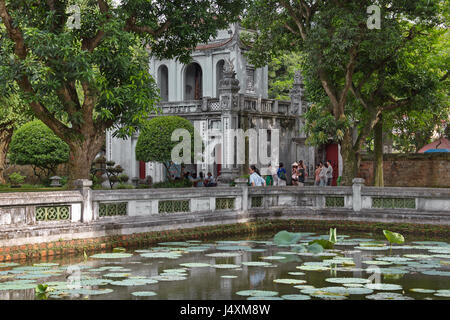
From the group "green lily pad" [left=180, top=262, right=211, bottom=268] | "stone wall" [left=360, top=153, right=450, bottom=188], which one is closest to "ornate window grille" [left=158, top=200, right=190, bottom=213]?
"green lily pad" [left=180, top=262, right=211, bottom=268]

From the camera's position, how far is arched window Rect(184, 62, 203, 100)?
36.0m

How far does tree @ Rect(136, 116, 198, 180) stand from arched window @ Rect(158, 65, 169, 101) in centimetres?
1192

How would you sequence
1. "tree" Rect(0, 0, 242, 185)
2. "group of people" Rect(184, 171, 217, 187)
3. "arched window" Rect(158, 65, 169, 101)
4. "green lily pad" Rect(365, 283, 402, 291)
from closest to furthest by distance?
"green lily pad" Rect(365, 283, 402, 291) < "tree" Rect(0, 0, 242, 185) < "group of people" Rect(184, 171, 217, 187) < "arched window" Rect(158, 65, 169, 101)

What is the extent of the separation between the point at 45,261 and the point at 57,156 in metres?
13.9

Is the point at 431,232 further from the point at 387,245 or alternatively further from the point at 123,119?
the point at 123,119

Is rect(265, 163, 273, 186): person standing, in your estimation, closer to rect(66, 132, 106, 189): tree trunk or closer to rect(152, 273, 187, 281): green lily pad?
rect(66, 132, 106, 189): tree trunk

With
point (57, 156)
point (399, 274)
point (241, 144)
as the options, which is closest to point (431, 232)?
point (399, 274)

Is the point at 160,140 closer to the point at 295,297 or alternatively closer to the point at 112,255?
the point at 112,255

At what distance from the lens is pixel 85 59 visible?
1280cm

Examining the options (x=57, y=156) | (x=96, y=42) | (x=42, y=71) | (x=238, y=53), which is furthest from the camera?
(x=238, y=53)

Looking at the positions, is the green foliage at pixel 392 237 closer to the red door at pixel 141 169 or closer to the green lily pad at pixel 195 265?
the green lily pad at pixel 195 265

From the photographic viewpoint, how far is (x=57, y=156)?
81.6 ft

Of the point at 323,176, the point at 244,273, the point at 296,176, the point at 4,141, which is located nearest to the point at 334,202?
the point at 323,176

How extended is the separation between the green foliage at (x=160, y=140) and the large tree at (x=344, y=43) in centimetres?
454
